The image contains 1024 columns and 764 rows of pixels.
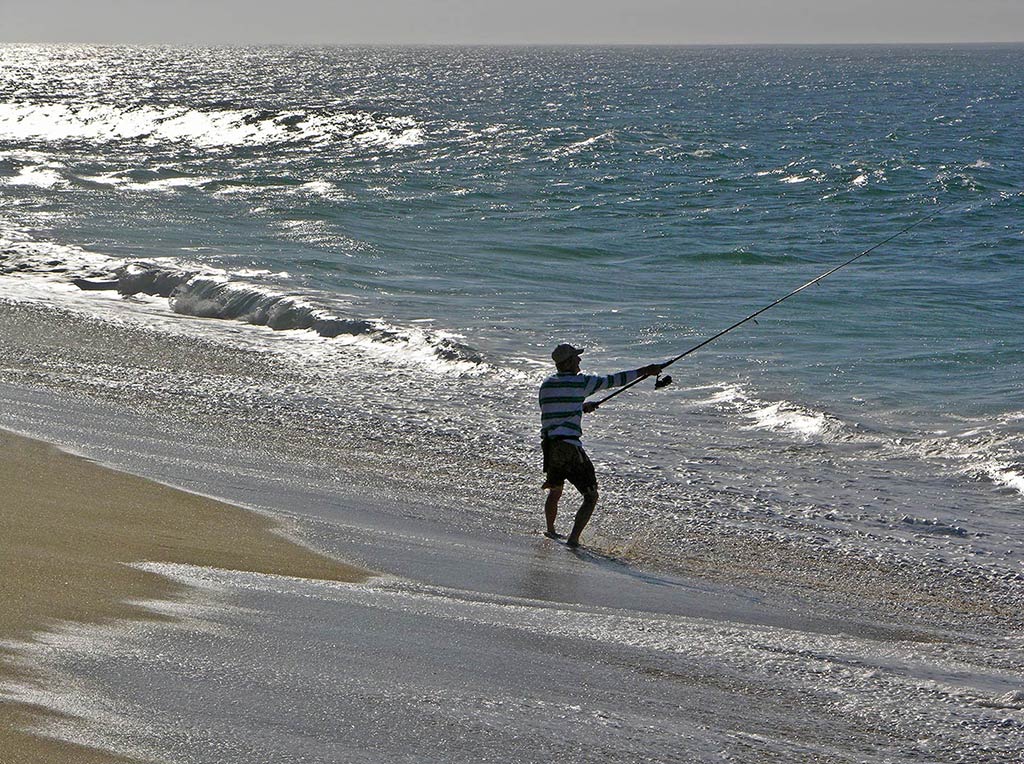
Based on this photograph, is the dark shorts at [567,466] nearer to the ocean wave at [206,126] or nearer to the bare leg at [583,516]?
the bare leg at [583,516]

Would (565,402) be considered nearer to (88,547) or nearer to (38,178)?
(88,547)

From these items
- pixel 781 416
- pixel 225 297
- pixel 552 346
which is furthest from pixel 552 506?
pixel 225 297

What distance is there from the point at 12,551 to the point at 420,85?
68210mm

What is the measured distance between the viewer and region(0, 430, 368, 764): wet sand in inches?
187

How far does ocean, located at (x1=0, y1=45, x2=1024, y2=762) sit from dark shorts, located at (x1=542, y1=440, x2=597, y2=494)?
0.33 m

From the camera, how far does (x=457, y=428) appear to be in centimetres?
988

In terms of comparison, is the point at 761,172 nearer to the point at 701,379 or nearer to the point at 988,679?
the point at 701,379

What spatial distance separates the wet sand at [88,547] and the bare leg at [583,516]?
1568mm

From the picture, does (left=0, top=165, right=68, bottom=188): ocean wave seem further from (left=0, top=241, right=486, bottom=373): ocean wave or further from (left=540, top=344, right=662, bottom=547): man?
(left=540, top=344, right=662, bottom=547): man

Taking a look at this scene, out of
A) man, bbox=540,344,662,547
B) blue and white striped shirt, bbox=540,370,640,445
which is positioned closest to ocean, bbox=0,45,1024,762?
man, bbox=540,344,662,547

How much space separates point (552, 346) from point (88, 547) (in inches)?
301

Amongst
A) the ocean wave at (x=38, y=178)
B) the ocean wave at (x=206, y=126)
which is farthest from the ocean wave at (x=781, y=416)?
the ocean wave at (x=206, y=126)

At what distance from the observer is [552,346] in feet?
43.0

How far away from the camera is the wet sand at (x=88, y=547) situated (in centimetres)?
476
